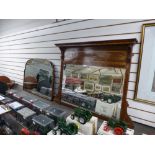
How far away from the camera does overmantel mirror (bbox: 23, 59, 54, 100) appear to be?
80.4 inches

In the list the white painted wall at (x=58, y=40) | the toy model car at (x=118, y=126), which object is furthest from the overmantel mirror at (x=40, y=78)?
the toy model car at (x=118, y=126)

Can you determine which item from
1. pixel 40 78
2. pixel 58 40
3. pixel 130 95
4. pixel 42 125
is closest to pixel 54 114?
pixel 42 125

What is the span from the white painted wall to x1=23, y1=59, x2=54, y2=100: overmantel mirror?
0.10m

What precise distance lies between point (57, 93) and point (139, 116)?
3.74 ft

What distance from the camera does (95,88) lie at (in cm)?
155

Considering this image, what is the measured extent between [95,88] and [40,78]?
3.60 ft

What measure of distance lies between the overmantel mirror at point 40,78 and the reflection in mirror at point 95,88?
0.33m

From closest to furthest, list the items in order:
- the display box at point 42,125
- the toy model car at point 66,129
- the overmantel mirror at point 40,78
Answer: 1. the toy model car at point 66,129
2. the display box at point 42,125
3. the overmantel mirror at point 40,78

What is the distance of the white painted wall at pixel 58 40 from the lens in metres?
1.33

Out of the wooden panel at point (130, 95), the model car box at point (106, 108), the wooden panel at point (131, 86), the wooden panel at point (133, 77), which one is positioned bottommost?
the model car box at point (106, 108)

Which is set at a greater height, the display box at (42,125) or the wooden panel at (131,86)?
the wooden panel at (131,86)

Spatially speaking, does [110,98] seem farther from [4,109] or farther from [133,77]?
[4,109]

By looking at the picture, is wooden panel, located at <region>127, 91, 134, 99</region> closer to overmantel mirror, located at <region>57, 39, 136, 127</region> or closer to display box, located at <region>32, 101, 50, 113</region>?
overmantel mirror, located at <region>57, 39, 136, 127</region>

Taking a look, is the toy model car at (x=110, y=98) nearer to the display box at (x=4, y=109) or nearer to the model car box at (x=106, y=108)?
the model car box at (x=106, y=108)
